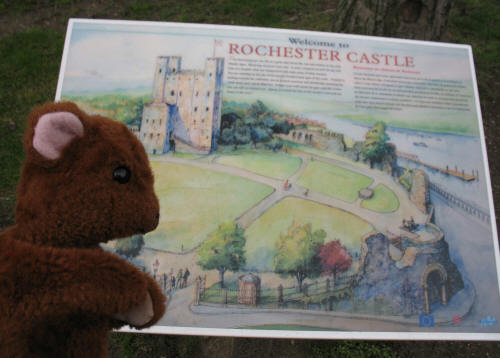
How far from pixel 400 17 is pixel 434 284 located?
1.89 metres

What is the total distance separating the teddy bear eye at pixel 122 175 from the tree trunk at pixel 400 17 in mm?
2428

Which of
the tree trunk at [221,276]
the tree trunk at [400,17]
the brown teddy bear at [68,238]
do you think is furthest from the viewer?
the tree trunk at [400,17]

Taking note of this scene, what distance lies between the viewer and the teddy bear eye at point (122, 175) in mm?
1185

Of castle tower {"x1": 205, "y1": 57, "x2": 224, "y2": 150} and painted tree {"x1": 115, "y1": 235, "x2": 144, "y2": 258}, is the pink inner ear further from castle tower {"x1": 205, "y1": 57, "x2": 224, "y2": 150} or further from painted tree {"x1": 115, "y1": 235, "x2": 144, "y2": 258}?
castle tower {"x1": 205, "y1": 57, "x2": 224, "y2": 150}

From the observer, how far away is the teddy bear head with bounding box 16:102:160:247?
44.5 inches

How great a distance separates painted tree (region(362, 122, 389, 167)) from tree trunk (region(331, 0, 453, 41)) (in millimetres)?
1040

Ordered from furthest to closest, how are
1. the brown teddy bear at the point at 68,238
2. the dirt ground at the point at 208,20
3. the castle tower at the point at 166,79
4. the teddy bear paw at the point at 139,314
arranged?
the dirt ground at the point at 208,20 < the castle tower at the point at 166,79 < the teddy bear paw at the point at 139,314 < the brown teddy bear at the point at 68,238

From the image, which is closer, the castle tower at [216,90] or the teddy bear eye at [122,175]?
the teddy bear eye at [122,175]

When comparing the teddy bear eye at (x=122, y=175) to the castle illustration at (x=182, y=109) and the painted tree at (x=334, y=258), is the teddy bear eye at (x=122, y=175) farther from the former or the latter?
the painted tree at (x=334, y=258)

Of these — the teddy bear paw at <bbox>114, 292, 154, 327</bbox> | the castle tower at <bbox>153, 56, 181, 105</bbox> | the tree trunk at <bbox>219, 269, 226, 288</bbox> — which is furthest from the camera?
the castle tower at <bbox>153, 56, 181, 105</bbox>

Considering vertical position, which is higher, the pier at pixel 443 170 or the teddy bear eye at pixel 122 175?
the pier at pixel 443 170

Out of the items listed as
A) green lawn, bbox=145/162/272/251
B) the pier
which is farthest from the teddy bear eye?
the pier

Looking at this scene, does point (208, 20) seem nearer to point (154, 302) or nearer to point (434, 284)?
point (434, 284)

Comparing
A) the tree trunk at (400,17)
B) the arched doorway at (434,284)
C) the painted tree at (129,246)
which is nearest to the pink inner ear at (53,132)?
the painted tree at (129,246)
